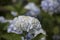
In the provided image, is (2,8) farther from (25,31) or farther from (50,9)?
(25,31)

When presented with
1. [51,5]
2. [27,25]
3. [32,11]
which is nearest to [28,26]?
[27,25]

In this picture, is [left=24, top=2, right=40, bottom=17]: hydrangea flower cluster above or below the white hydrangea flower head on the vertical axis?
below

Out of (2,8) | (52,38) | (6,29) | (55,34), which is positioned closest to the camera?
(6,29)

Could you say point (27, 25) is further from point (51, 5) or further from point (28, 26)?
point (51, 5)

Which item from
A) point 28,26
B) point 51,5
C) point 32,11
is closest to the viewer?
point 28,26

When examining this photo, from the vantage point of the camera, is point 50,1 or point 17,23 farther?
point 50,1

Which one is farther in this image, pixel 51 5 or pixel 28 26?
pixel 51 5

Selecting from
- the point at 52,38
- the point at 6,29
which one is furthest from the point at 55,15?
the point at 6,29

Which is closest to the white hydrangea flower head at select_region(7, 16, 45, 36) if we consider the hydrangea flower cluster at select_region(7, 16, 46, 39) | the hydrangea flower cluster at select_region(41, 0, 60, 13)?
the hydrangea flower cluster at select_region(7, 16, 46, 39)

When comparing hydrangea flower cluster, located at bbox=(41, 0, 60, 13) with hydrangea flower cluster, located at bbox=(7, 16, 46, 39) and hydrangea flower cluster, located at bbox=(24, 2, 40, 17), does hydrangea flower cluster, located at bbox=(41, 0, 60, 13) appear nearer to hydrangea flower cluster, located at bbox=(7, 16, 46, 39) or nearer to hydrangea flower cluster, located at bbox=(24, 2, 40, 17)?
hydrangea flower cluster, located at bbox=(24, 2, 40, 17)

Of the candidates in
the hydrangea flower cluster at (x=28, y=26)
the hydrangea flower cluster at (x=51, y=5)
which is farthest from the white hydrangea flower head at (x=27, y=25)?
the hydrangea flower cluster at (x=51, y=5)

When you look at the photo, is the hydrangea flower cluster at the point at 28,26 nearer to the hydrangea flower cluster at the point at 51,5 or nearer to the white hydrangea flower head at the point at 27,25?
the white hydrangea flower head at the point at 27,25
